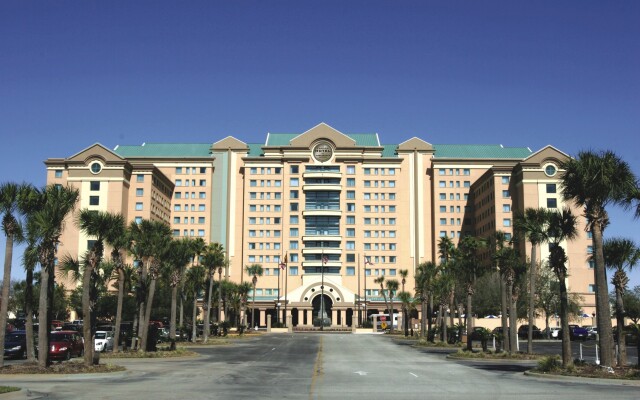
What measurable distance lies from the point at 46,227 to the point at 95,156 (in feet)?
341

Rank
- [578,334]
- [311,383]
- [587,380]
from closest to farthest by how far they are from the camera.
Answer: [311,383]
[587,380]
[578,334]

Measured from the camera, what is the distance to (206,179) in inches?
5896

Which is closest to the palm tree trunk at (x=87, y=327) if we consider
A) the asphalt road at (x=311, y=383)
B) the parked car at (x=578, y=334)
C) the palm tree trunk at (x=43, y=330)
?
the palm tree trunk at (x=43, y=330)

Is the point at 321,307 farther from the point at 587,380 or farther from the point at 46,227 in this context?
the point at 587,380

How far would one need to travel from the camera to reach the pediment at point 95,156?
12812cm

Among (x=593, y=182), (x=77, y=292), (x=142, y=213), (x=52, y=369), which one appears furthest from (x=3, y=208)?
(x=142, y=213)

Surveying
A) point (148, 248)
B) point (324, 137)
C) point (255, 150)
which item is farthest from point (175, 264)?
point (255, 150)

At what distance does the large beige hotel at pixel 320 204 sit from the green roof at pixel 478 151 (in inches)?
18.0

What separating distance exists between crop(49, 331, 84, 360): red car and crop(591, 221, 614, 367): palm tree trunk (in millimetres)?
27415

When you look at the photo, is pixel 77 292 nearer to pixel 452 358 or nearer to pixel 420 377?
pixel 452 358

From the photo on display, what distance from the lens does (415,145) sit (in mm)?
149875

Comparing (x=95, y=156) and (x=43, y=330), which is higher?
(x=95, y=156)

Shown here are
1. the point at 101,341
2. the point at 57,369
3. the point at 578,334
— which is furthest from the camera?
the point at 578,334

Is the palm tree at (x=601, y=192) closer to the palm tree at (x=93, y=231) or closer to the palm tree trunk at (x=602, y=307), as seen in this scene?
the palm tree trunk at (x=602, y=307)
